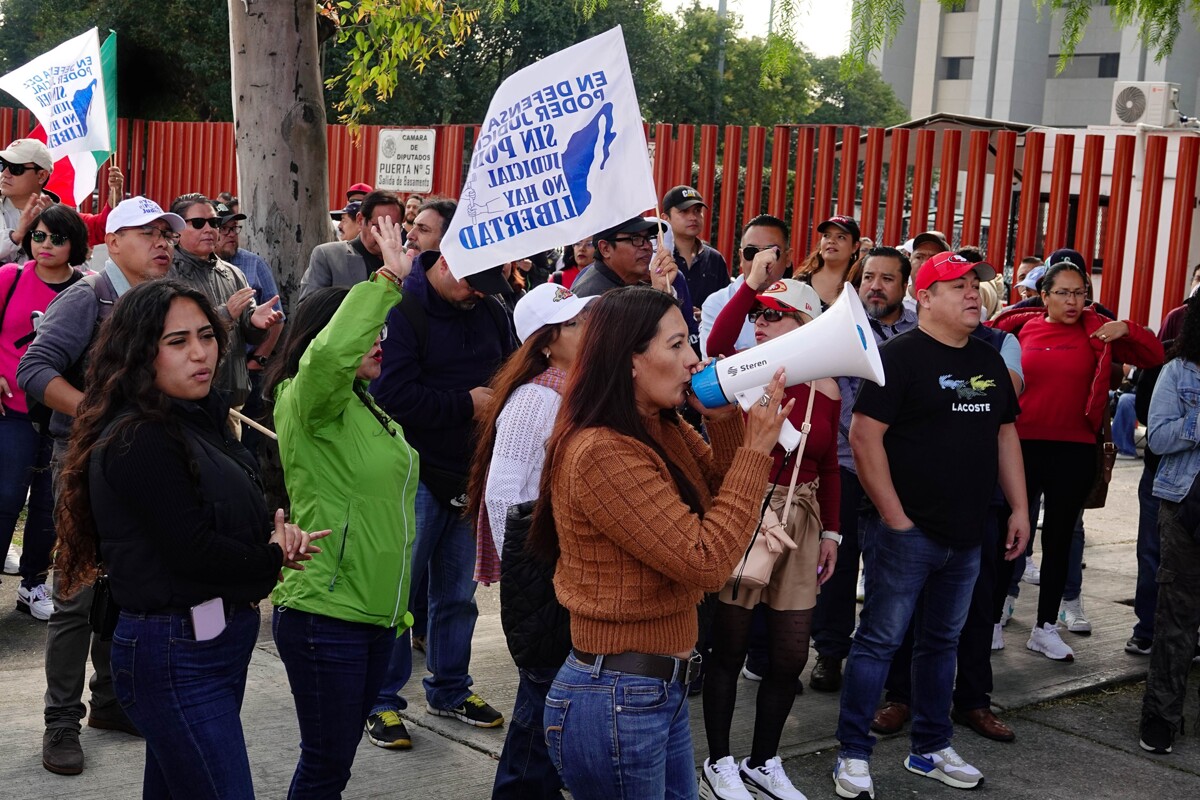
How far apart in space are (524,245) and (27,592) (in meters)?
3.47

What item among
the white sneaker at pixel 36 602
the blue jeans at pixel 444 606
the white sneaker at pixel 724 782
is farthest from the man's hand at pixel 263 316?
the white sneaker at pixel 724 782

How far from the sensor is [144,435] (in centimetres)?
326

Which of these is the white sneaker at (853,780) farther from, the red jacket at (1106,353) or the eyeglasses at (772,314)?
the red jacket at (1106,353)

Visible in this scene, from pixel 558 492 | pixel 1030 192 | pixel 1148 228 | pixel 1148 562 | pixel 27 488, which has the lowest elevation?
pixel 1148 562

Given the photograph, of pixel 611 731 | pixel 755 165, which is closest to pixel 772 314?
pixel 611 731

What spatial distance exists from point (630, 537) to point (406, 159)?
12.2 meters

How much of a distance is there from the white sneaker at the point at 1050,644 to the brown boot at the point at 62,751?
4674mm

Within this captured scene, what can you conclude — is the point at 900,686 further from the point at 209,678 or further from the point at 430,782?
the point at 209,678

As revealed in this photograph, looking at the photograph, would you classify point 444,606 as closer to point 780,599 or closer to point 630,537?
point 780,599

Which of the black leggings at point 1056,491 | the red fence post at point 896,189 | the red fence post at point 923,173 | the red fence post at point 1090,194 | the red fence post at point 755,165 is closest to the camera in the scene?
the black leggings at point 1056,491

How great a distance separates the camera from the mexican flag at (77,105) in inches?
319

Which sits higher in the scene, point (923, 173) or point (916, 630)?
point (923, 173)

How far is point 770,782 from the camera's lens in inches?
190

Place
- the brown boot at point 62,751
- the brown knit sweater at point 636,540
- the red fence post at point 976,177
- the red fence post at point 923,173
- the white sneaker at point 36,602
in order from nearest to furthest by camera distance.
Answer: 1. the brown knit sweater at point 636,540
2. the brown boot at point 62,751
3. the white sneaker at point 36,602
4. the red fence post at point 976,177
5. the red fence post at point 923,173
